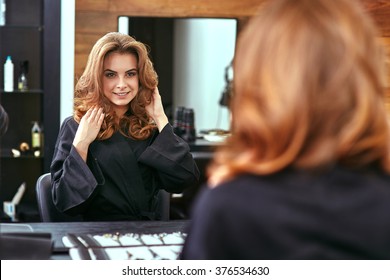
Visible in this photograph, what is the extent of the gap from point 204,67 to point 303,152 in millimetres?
2917

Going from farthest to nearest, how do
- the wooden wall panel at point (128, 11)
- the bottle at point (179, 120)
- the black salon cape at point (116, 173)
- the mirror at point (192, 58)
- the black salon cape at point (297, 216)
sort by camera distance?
1. the bottle at point (179, 120)
2. the mirror at point (192, 58)
3. the wooden wall panel at point (128, 11)
4. the black salon cape at point (116, 173)
5. the black salon cape at point (297, 216)

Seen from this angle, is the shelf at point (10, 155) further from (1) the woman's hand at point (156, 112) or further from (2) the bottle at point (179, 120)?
(1) the woman's hand at point (156, 112)

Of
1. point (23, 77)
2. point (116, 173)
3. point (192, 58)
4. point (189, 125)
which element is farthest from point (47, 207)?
point (192, 58)

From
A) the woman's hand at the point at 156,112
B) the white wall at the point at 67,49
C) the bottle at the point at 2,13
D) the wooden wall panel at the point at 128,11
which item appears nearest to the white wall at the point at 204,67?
the wooden wall panel at the point at 128,11

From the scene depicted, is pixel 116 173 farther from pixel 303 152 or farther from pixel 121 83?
pixel 303 152

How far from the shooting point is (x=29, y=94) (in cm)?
347

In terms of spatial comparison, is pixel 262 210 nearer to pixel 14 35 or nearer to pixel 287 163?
pixel 287 163

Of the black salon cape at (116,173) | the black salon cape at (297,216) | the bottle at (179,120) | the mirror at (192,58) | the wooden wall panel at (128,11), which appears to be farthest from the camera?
the bottle at (179,120)

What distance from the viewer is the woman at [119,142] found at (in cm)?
207

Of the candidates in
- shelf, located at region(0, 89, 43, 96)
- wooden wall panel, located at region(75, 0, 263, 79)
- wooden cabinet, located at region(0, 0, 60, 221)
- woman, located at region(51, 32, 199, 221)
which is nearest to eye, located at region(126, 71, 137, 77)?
woman, located at region(51, 32, 199, 221)

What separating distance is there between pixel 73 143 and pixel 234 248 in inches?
47.9

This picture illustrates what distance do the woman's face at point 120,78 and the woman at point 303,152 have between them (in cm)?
122

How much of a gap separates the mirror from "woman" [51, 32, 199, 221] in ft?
3.58

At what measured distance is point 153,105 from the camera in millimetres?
2195
